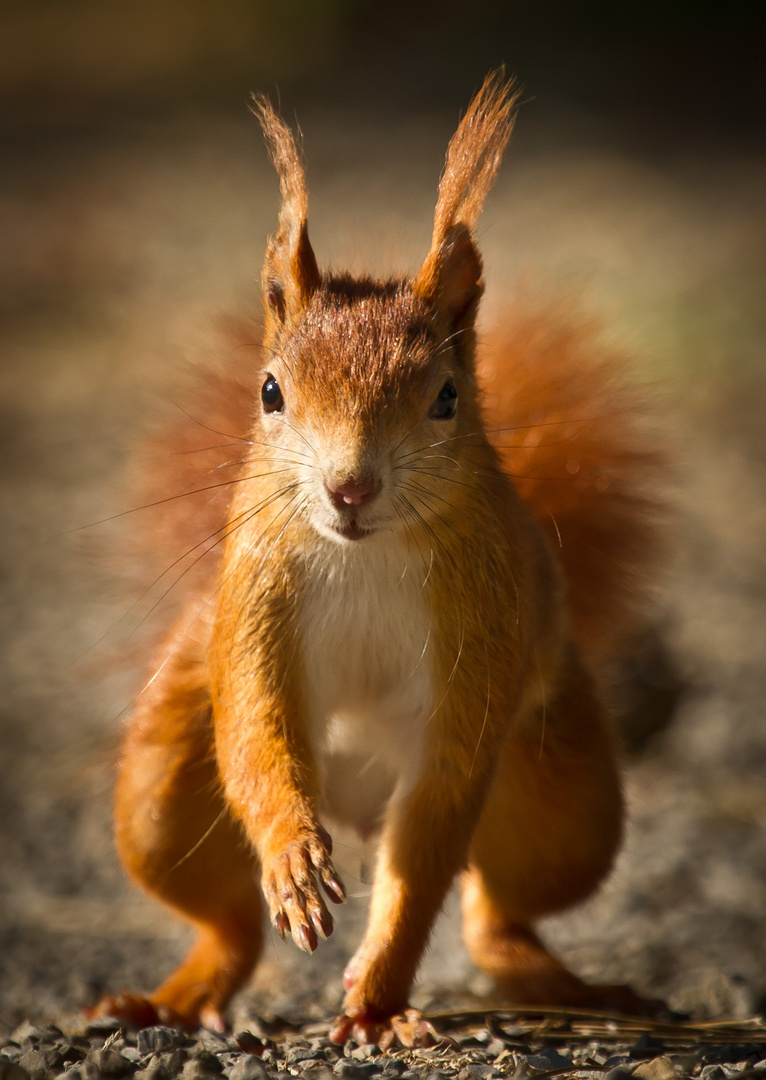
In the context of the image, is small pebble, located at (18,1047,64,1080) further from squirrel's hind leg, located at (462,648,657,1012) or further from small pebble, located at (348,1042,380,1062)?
squirrel's hind leg, located at (462,648,657,1012)

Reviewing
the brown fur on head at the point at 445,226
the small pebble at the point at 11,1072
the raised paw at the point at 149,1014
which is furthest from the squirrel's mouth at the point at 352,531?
the raised paw at the point at 149,1014

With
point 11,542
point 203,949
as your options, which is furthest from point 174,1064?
point 11,542

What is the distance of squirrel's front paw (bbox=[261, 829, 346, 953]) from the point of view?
1.70m

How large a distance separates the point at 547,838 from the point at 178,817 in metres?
0.61

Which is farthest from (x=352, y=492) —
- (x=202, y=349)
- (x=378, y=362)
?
(x=202, y=349)

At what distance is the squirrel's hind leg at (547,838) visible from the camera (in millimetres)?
2123

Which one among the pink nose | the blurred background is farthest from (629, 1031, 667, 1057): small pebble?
the pink nose

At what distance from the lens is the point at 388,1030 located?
184cm

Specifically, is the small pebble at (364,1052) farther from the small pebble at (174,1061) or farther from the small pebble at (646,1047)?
the small pebble at (646,1047)

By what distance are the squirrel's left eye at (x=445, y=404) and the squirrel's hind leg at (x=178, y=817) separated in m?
0.61

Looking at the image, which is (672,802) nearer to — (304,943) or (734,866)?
(734,866)

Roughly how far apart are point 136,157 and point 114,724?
17.3ft

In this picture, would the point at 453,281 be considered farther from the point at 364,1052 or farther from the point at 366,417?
the point at 364,1052

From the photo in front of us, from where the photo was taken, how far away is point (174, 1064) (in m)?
1.72
